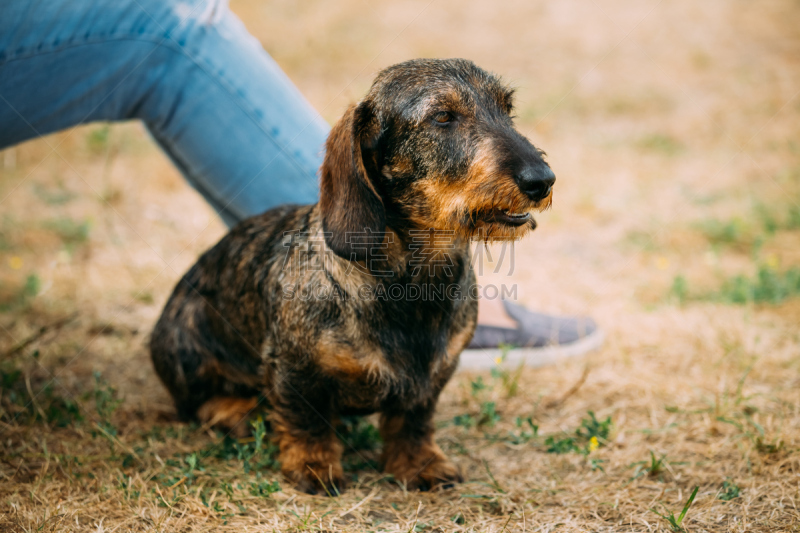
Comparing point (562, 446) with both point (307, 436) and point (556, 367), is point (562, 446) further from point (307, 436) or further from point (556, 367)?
point (307, 436)

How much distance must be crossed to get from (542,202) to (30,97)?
7.89 feet

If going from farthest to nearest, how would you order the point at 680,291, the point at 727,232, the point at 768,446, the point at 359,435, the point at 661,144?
the point at 661,144 → the point at 727,232 → the point at 680,291 → the point at 359,435 → the point at 768,446

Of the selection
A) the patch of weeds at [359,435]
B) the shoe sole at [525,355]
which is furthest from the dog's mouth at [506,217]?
the shoe sole at [525,355]

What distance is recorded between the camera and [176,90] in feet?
10.2

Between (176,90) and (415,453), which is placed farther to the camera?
(176,90)

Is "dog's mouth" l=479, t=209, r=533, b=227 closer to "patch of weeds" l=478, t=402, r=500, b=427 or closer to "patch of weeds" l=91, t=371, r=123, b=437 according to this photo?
"patch of weeds" l=478, t=402, r=500, b=427

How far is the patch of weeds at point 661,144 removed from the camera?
8.01 metres

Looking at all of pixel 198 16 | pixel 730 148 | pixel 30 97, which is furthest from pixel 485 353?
pixel 730 148

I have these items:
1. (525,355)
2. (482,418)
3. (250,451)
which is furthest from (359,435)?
(525,355)

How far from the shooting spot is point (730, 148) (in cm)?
794

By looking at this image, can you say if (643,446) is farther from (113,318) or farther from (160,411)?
(113,318)

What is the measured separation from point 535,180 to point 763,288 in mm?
2957

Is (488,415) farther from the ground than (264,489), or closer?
farther from the ground

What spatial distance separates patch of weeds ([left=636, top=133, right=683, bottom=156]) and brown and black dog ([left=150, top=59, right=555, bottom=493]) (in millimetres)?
6096
